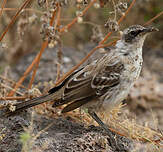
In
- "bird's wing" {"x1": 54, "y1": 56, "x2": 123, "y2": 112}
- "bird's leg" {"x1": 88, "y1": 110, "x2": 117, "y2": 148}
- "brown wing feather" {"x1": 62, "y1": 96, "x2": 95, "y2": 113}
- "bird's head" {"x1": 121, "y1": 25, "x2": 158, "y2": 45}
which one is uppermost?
"bird's head" {"x1": 121, "y1": 25, "x2": 158, "y2": 45}

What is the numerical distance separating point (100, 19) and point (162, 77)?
8.17ft

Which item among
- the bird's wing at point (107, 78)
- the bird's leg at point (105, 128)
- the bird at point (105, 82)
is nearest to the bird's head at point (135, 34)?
the bird at point (105, 82)

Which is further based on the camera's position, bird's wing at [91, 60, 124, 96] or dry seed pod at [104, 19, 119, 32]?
bird's wing at [91, 60, 124, 96]

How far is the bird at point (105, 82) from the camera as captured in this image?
15.6 ft

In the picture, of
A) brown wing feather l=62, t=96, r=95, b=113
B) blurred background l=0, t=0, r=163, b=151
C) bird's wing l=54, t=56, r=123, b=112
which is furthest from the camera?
blurred background l=0, t=0, r=163, b=151

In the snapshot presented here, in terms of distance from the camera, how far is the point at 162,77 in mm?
8320

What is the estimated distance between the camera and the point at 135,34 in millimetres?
4898

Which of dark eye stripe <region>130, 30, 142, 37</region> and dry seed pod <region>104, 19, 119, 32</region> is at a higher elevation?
dry seed pod <region>104, 19, 119, 32</region>

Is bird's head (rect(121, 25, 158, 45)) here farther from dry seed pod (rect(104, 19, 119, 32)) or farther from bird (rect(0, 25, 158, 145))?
dry seed pod (rect(104, 19, 119, 32))

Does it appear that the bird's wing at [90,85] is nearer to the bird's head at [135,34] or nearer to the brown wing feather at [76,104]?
the brown wing feather at [76,104]

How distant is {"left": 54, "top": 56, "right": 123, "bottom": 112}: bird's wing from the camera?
4763 mm

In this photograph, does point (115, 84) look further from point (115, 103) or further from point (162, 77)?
point (162, 77)

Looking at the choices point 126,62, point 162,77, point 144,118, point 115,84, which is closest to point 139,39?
point 126,62

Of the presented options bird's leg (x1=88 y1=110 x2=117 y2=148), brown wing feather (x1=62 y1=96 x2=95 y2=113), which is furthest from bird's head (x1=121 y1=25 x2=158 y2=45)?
bird's leg (x1=88 y1=110 x2=117 y2=148)
